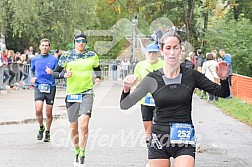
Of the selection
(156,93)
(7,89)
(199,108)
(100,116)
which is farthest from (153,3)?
(156,93)

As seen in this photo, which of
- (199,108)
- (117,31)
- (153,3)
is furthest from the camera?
(153,3)

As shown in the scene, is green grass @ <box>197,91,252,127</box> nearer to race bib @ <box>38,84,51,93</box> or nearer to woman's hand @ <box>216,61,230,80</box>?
race bib @ <box>38,84,51,93</box>

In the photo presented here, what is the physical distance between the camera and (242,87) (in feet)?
78.1

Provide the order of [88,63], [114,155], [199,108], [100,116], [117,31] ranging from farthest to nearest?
[117,31] < [199,108] < [100,116] < [114,155] < [88,63]

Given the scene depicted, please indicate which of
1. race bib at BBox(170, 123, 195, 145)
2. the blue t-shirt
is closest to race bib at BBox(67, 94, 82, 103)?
the blue t-shirt

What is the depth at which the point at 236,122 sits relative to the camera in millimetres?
16203

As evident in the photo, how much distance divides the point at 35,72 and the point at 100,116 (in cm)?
521

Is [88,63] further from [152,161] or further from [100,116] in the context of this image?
[100,116]

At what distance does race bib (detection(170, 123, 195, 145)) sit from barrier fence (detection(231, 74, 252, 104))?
51.5 feet

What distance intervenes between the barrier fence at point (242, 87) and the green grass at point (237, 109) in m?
0.32

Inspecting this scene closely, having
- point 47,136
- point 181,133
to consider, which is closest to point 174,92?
point 181,133

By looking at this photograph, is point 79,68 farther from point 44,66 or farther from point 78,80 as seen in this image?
point 44,66

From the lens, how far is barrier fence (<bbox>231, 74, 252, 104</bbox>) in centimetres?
2228

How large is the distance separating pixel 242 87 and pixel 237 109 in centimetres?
469
